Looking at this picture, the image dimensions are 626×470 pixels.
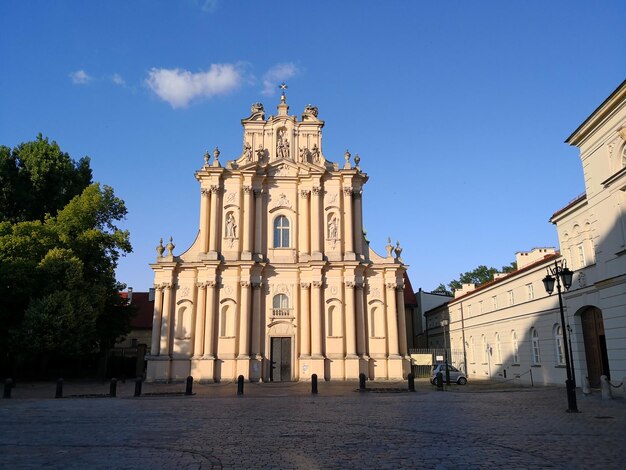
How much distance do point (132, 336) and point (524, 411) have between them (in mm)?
46848

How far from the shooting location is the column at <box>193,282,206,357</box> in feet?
118

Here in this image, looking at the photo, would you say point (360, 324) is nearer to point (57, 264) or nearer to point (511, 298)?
point (511, 298)

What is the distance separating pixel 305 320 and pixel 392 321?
6533 mm

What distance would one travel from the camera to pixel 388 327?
3734 cm

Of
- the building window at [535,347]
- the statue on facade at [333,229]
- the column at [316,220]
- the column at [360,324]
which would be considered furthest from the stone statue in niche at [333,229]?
the building window at [535,347]

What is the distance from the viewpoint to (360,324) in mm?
37000

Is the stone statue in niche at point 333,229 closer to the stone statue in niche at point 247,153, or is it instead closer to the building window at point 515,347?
the stone statue in niche at point 247,153

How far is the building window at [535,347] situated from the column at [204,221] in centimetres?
2348

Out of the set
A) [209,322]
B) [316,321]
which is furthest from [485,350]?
[209,322]

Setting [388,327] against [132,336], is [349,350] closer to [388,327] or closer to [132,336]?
[388,327]

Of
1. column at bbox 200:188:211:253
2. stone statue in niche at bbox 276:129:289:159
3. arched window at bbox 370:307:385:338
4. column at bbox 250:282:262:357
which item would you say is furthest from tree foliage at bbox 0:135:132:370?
arched window at bbox 370:307:385:338

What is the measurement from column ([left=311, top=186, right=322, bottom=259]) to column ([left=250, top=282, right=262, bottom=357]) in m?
5.17

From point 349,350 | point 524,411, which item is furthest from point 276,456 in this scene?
point 349,350

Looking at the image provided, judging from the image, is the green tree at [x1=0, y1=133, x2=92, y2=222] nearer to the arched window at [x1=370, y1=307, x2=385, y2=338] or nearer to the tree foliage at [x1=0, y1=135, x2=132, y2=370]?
the tree foliage at [x1=0, y1=135, x2=132, y2=370]
